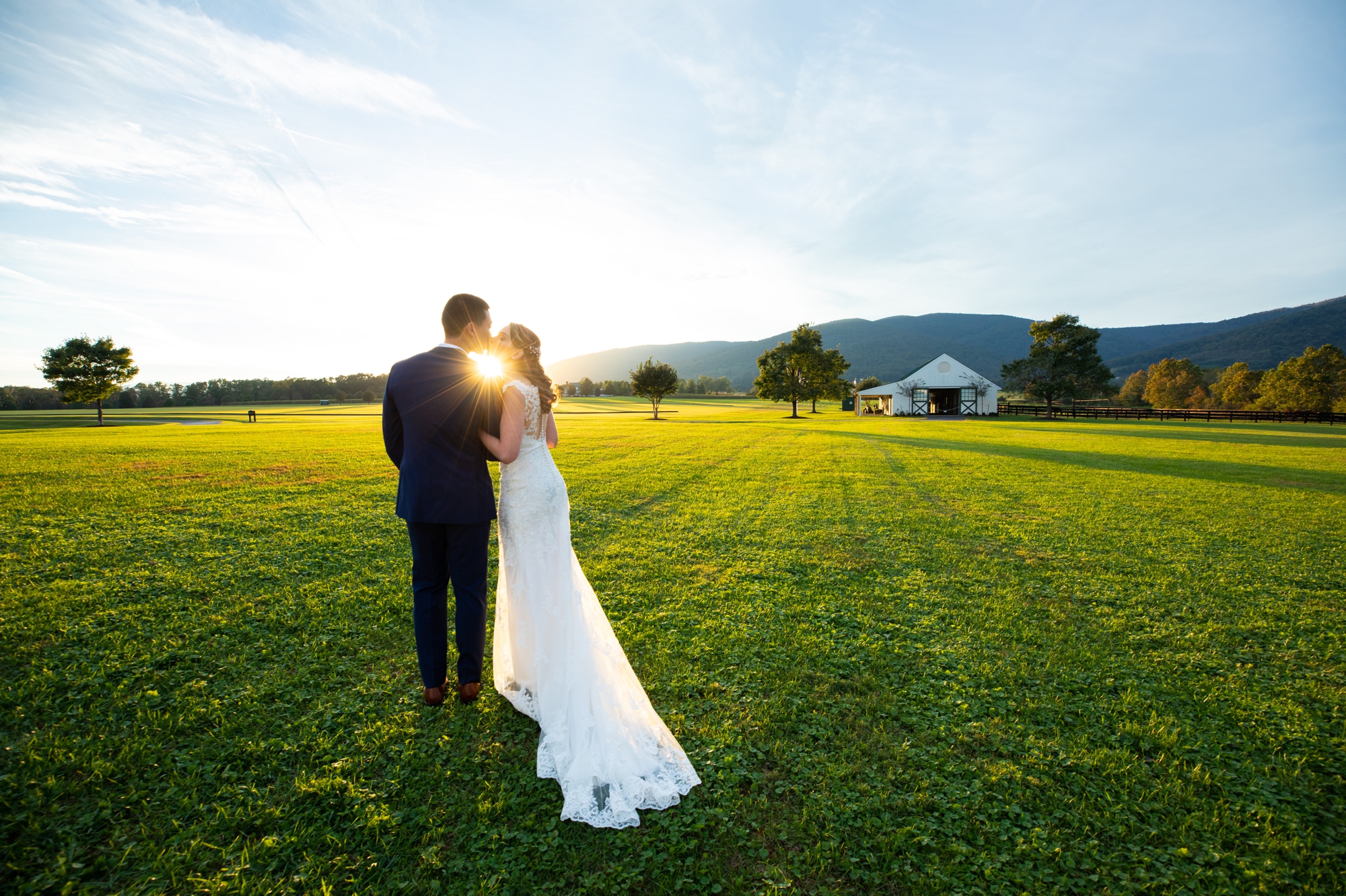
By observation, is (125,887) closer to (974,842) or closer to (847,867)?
(847,867)

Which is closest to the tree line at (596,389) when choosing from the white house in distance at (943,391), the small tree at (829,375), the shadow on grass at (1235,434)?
the small tree at (829,375)

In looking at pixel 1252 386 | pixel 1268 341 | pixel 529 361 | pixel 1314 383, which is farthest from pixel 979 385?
pixel 1268 341

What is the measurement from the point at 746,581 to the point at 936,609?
2228 millimetres

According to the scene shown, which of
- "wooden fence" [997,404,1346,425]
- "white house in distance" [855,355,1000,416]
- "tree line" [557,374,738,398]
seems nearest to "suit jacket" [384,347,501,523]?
"white house in distance" [855,355,1000,416]

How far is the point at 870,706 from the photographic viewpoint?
13.2ft

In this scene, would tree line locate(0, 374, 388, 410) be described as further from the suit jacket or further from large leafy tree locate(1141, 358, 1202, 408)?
large leafy tree locate(1141, 358, 1202, 408)

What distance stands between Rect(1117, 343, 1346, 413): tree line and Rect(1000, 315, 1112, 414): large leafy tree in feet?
53.3

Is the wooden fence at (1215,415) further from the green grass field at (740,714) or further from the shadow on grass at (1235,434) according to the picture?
the green grass field at (740,714)

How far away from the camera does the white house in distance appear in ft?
183

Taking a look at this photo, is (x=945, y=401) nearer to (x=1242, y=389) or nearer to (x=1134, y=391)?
(x=1242, y=389)

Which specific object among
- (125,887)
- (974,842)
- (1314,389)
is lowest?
(974,842)

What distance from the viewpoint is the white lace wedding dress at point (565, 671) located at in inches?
123

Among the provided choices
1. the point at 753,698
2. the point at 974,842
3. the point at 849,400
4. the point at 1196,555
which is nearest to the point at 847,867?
the point at 974,842

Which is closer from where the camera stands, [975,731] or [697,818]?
[697,818]
